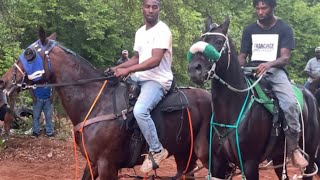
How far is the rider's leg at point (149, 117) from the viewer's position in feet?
19.4

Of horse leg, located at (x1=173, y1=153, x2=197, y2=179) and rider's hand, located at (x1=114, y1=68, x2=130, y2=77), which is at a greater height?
rider's hand, located at (x1=114, y1=68, x2=130, y2=77)

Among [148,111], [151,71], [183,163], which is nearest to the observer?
[148,111]

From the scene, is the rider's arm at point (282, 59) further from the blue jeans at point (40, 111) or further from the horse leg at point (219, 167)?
the blue jeans at point (40, 111)

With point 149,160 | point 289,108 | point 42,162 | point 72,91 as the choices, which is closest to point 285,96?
point 289,108

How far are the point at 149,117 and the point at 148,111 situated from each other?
8 centimetres

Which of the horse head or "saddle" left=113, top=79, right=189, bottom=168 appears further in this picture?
"saddle" left=113, top=79, right=189, bottom=168

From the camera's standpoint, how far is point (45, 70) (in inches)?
236

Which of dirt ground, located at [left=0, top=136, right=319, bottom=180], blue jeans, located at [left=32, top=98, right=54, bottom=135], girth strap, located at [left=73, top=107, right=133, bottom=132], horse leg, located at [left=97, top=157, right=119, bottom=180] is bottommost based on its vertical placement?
dirt ground, located at [left=0, top=136, right=319, bottom=180]

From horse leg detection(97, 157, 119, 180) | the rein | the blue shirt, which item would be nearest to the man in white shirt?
the rein

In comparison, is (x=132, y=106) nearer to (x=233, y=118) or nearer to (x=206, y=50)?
(x=233, y=118)

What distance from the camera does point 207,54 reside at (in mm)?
5082

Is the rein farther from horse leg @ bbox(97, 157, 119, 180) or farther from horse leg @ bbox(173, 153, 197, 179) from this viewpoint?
horse leg @ bbox(173, 153, 197, 179)

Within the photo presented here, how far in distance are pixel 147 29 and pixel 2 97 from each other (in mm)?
1978

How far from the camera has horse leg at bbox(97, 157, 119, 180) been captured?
5.86 meters
